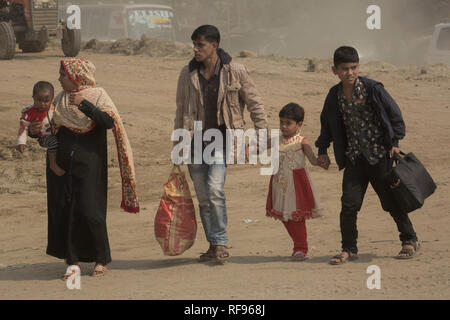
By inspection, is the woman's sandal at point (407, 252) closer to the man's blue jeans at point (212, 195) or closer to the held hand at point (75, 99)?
the man's blue jeans at point (212, 195)

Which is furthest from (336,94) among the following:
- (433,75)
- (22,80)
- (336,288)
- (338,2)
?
(338,2)

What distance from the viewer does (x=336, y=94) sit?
5.68 metres

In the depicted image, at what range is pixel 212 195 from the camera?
583cm

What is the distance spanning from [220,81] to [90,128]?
A: 102 cm

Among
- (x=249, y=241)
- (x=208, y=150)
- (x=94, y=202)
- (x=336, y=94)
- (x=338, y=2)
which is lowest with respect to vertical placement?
(x=249, y=241)

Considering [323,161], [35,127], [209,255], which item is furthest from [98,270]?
[323,161]

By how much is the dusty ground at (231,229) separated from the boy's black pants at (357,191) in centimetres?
27

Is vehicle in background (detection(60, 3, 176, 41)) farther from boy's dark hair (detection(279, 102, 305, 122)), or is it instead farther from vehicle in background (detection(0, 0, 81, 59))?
boy's dark hair (detection(279, 102, 305, 122))

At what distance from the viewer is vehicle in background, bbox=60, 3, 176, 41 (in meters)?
26.2

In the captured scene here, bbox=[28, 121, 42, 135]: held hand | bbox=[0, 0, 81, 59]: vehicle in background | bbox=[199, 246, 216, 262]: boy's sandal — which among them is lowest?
bbox=[199, 246, 216, 262]: boy's sandal

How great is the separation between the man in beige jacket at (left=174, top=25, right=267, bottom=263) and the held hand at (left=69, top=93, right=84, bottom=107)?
0.73 meters

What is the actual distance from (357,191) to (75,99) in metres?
2.17

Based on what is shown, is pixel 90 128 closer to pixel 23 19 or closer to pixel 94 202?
pixel 94 202

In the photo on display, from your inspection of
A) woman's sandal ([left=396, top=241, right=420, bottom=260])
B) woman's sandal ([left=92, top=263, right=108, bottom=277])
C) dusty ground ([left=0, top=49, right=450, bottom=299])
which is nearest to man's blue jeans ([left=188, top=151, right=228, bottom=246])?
dusty ground ([left=0, top=49, right=450, bottom=299])
